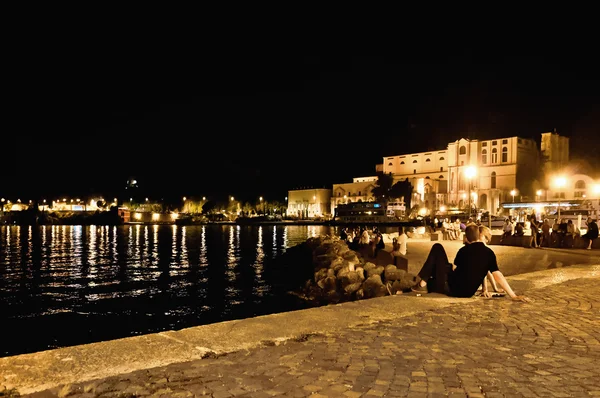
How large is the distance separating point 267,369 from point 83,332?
11552mm

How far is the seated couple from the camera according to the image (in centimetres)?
960

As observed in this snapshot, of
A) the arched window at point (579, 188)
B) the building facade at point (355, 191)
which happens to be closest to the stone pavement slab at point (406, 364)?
the arched window at point (579, 188)

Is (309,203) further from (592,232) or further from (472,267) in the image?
(472,267)

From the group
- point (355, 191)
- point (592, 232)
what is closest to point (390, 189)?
point (355, 191)

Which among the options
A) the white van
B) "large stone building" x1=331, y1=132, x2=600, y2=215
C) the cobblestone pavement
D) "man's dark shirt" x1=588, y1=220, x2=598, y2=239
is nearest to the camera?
the cobblestone pavement

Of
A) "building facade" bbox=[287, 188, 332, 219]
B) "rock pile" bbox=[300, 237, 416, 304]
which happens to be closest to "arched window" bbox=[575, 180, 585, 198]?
"rock pile" bbox=[300, 237, 416, 304]

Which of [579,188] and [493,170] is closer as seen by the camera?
[579,188]

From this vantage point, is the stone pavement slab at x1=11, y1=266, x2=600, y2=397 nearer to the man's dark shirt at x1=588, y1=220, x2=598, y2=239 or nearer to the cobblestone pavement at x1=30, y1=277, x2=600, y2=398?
the cobblestone pavement at x1=30, y1=277, x2=600, y2=398

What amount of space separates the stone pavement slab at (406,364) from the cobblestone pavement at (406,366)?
1 cm

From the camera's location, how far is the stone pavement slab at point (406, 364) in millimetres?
4777

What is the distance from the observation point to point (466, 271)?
984cm

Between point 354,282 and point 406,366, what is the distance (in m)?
13.9

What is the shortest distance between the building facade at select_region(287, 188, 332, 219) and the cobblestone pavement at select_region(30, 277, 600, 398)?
135759 millimetres

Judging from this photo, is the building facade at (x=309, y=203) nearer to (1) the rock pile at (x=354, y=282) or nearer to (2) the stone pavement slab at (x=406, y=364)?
(1) the rock pile at (x=354, y=282)
